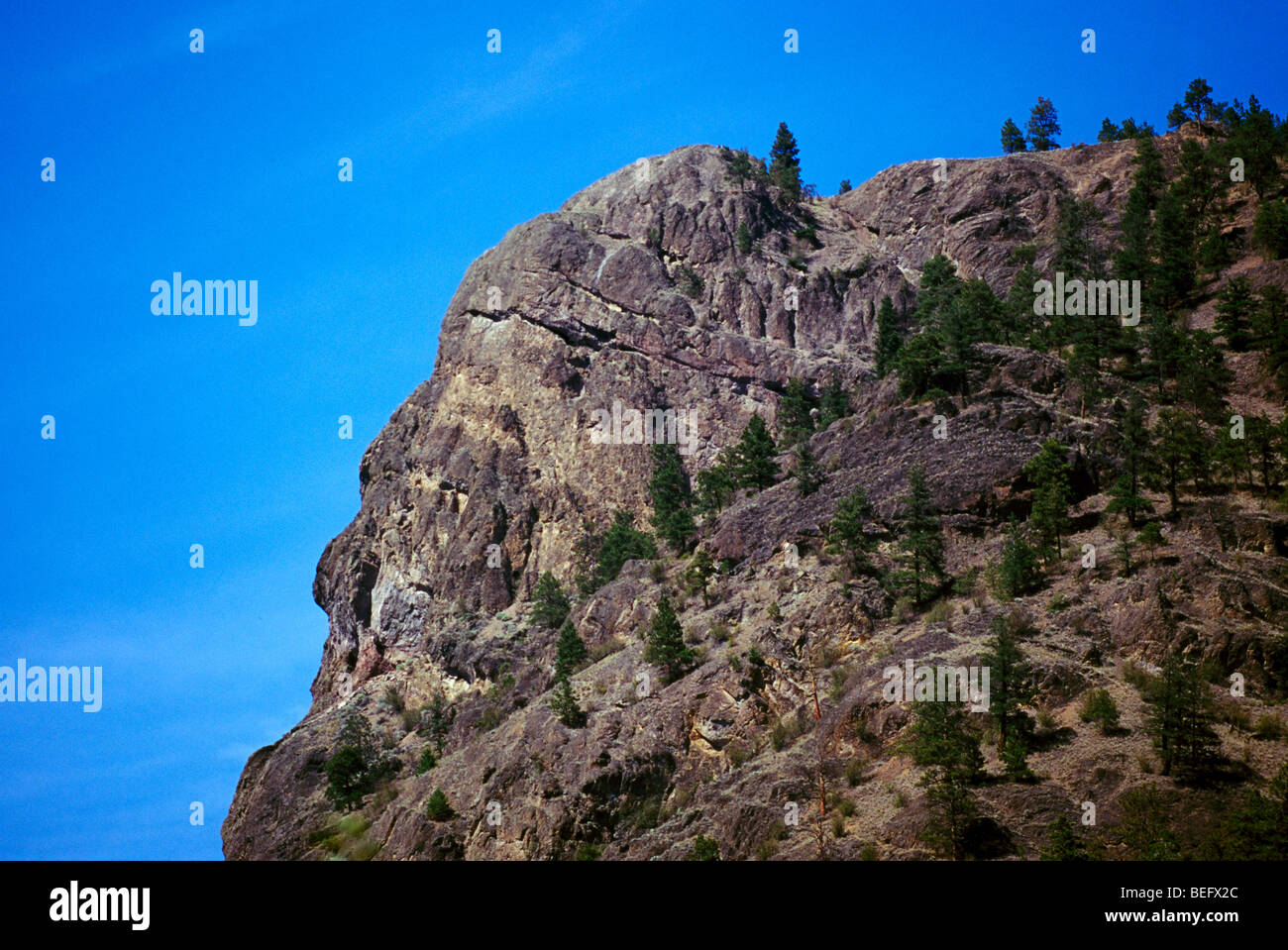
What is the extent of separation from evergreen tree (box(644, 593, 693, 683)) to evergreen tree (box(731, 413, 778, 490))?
1973cm

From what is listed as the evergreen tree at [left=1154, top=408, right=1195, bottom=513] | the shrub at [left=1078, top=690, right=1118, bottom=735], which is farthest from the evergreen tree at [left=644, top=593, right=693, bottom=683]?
the evergreen tree at [left=1154, top=408, right=1195, bottom=513]

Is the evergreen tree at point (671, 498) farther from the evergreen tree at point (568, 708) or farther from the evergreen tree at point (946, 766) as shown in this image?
the evergreen tree at point (946, 766)

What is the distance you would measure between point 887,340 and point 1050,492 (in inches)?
1369

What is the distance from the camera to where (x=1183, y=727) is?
44.8 m

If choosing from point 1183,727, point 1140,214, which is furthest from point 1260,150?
point 1183,727

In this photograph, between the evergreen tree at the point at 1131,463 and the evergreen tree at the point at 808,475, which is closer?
the evergreen tree at the point at 1131,463

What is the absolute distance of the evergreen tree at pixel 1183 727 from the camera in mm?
44656

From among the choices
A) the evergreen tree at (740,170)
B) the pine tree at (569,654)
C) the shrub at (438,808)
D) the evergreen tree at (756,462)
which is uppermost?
the evergreen tree at (740,170)

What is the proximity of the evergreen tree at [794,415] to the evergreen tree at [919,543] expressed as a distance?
24.3 m

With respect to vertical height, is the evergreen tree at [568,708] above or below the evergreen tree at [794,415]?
below

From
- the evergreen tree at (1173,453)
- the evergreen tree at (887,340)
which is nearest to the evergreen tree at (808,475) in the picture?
the evergreen tree at (887,340)
